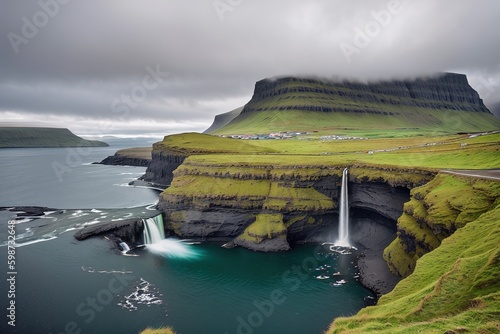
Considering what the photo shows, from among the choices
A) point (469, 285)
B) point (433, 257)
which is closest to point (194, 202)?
point (433, 257)

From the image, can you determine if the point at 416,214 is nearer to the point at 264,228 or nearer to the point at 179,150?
the point at 264,228

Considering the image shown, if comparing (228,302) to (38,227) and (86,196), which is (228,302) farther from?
(86,196)

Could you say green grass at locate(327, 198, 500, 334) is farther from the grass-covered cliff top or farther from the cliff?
the cliff

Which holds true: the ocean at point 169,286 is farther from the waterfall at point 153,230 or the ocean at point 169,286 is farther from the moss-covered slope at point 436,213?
the moss-covered slope at point 436,213

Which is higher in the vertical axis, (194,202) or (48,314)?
(194,202)

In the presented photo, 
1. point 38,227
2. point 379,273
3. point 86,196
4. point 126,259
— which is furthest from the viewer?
point 86,196

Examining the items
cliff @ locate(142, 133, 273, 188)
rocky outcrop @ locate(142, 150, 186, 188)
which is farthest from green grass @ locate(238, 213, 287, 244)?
rocky outcrop @ locate(142, 150, 186, 188)

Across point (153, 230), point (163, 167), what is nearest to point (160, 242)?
point (153, 230)
